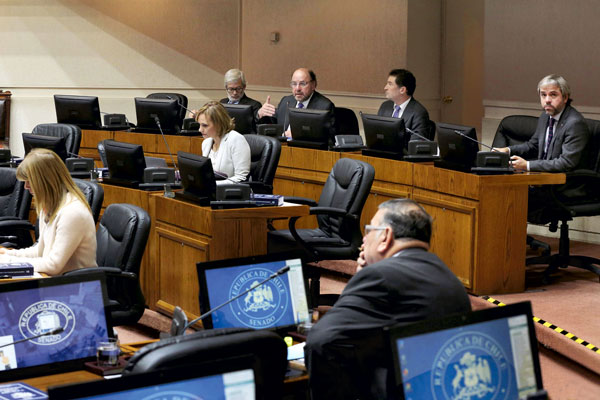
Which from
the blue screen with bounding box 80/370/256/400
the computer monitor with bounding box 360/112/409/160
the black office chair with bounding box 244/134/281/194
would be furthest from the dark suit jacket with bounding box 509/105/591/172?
the blue screen with bounding box 80/370/256/400

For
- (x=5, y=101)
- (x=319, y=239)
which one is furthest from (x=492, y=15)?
(x=5, y=101)

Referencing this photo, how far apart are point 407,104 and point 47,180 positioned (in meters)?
3.57

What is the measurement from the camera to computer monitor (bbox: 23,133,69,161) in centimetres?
680

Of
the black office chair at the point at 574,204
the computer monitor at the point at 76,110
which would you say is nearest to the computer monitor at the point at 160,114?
the computer monitor at the point at 76,110

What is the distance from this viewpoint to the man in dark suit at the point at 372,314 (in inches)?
111

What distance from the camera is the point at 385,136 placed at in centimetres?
654

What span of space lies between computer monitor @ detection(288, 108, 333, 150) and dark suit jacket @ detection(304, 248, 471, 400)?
4200 millimetres

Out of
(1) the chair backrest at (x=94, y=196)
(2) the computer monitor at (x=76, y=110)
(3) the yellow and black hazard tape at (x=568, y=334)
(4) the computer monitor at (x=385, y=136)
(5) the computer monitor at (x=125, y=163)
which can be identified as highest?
(2) the computer monitor at (x=76, y=110)

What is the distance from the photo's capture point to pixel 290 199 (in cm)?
612

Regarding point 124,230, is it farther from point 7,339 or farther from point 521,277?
point 521,277

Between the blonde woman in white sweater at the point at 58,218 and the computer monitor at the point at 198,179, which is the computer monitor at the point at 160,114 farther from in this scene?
the blonde woman in white sweater at the point at 58,218

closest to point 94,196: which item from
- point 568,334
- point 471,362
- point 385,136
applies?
point 385,136

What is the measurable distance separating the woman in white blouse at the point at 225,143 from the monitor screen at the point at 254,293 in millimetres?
→ 3118

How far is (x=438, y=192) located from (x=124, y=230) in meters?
2.14
